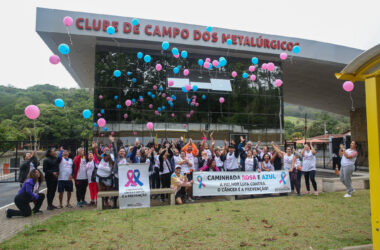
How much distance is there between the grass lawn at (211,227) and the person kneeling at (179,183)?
0.73 m

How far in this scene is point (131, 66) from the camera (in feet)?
56.9

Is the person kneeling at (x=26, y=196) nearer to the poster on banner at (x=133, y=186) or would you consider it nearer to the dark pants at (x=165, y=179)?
the poster on banner at (x=133, y=186)

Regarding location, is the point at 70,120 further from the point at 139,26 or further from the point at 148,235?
the point at 148,235

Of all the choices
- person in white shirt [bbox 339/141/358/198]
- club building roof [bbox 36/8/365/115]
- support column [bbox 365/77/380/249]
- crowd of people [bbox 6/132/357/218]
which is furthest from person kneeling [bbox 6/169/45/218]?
club building roof [bbox 36/8/365/115]

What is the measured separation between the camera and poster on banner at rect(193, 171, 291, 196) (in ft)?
28.4

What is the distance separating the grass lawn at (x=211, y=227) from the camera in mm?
4691

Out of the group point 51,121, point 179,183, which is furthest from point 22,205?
point 51,121

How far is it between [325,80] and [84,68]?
22.1 m

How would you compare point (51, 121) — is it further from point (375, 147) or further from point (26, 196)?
point (375, 147)

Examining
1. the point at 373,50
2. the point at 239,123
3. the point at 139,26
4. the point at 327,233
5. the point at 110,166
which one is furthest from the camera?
the point at 239,123

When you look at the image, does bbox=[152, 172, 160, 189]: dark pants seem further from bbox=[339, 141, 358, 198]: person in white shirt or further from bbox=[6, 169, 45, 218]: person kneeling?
bbox=[339, 141, 358, 198]: person in white shirt

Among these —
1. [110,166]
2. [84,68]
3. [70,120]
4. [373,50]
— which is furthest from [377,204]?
[70,120]

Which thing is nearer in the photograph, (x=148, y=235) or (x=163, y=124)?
(x=148, y=235)

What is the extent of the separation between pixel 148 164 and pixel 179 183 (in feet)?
3.77
